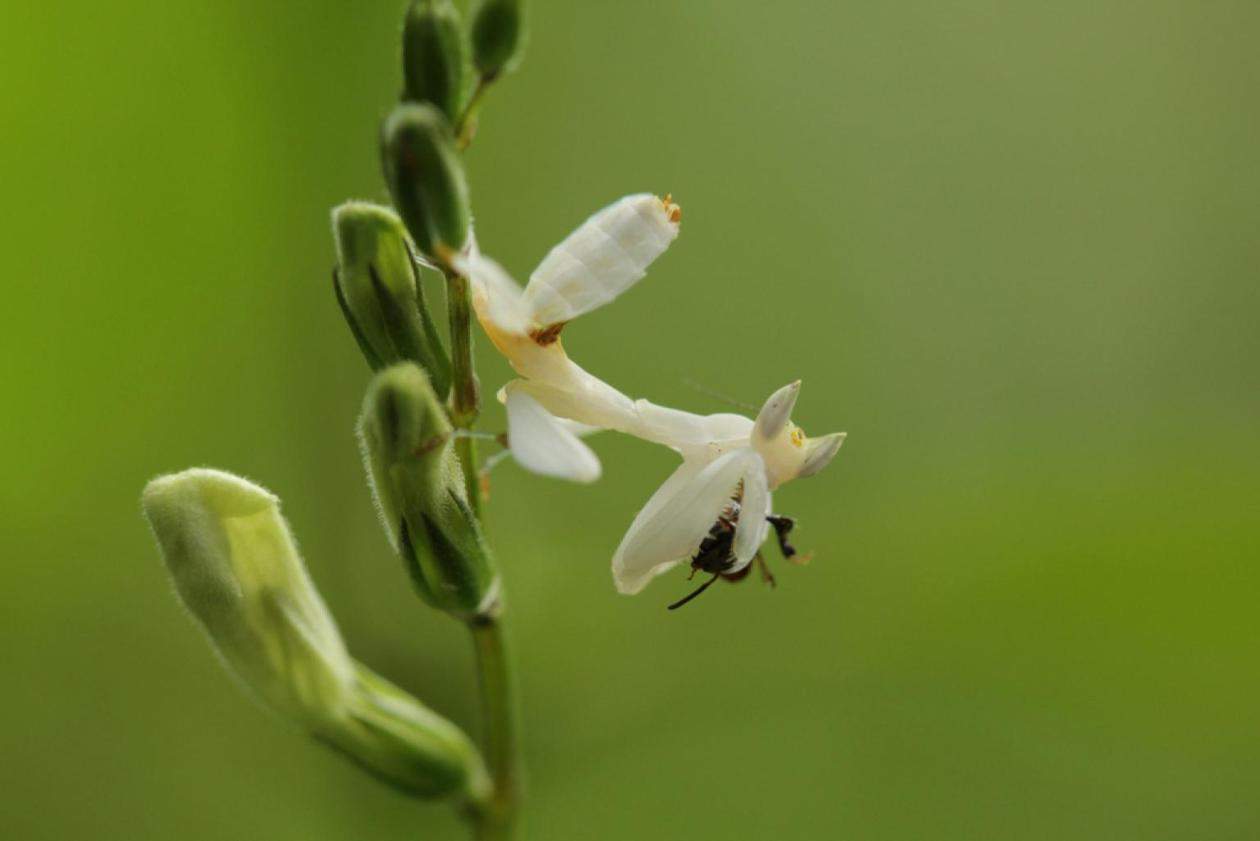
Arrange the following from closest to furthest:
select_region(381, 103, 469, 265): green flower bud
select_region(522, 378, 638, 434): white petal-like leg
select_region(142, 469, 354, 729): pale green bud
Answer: select_region(381, 103, 469, 265): green flower bud → select_region(522, 378, 638, 434): white petal-like leg → select_region(142, 469, 354, 729): pale green bud

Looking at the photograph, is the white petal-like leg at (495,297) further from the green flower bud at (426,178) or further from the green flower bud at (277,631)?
the green flower bud at (277,631)

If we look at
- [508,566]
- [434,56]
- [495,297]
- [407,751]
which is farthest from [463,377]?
[508,566]

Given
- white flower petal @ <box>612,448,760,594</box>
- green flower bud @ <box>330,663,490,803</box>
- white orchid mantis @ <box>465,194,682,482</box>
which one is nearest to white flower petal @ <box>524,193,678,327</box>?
white orchid mantis @ <box>465,194,682,482</box>

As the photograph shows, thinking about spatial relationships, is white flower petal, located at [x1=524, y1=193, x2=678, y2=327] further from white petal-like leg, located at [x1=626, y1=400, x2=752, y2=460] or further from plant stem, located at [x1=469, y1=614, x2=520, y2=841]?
plant stem, located at [x1=469, y1=614, x2=520, y2=841]

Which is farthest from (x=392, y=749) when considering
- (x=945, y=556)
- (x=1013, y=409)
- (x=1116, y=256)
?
(x=1116, y=256)

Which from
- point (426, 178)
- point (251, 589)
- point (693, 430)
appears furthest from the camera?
point (251, 589)

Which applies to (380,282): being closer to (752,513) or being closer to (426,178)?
(426,178)

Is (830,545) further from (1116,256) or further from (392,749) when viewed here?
(1116,256)
